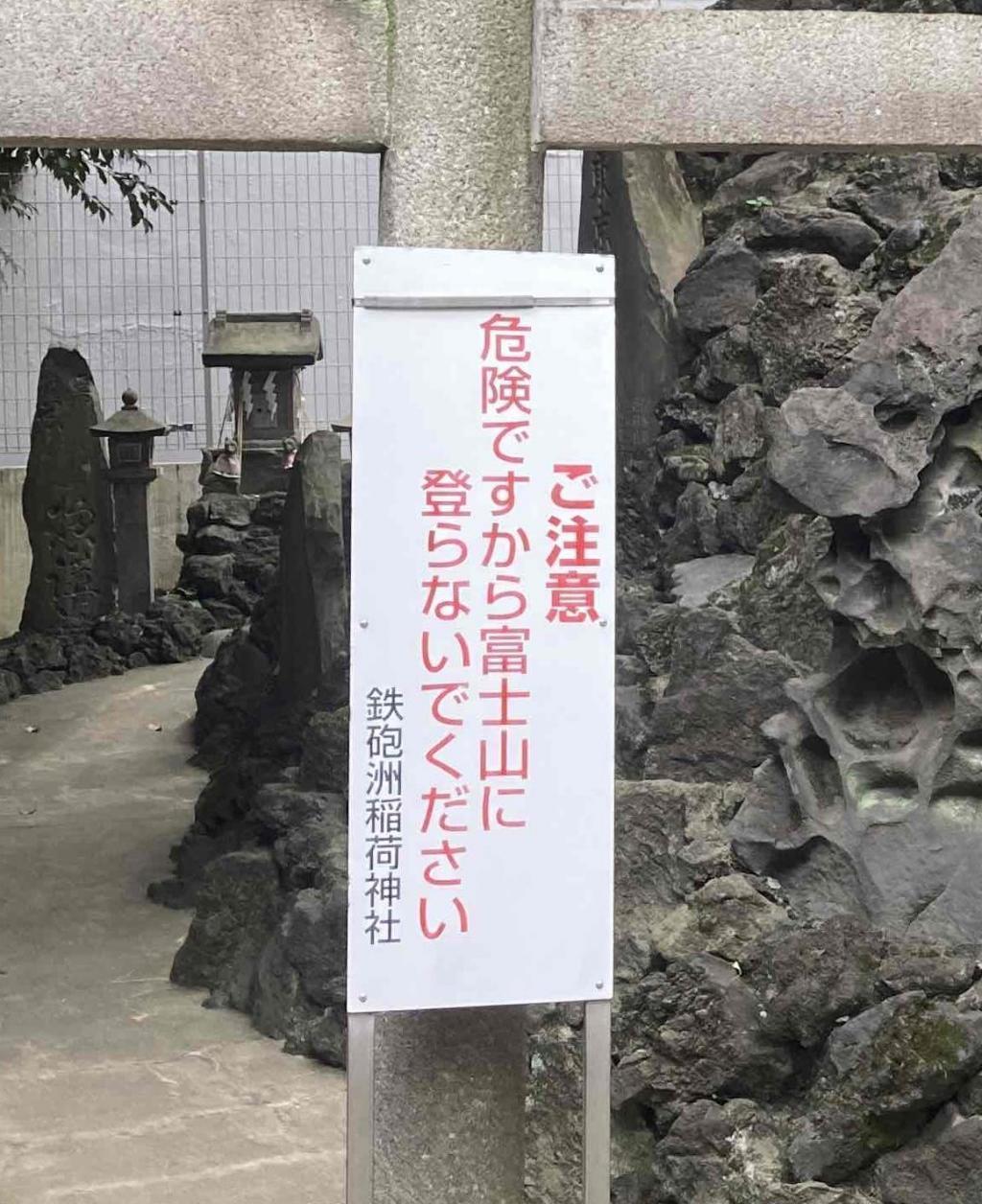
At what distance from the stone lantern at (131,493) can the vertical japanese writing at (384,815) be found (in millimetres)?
10086

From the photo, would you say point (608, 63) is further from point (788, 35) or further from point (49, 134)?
point (49, 134)

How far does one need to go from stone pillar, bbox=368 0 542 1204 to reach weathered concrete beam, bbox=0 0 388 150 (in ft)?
0.24

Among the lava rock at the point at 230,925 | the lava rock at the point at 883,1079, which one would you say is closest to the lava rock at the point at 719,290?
the lava rock at the point at 230,925

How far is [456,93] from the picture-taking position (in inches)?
113

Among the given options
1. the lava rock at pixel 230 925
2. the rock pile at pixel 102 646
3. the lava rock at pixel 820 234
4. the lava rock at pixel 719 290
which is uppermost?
the lava rock at pixel 820 234

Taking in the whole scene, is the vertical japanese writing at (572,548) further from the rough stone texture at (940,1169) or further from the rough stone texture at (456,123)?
the rough stone texture at (940,1169)

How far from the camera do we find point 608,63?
2865 mm

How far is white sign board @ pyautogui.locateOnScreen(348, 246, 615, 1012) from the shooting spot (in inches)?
105

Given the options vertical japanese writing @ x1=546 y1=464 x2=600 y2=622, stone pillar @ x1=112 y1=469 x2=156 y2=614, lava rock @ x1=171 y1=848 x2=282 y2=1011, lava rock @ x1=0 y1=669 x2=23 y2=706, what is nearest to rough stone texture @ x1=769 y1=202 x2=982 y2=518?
vertical japanese writing @ x1=546 y1=464 x2=600 y2=622

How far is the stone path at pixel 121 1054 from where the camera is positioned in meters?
4.43

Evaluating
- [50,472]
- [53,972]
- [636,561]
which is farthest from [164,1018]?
[50,472]

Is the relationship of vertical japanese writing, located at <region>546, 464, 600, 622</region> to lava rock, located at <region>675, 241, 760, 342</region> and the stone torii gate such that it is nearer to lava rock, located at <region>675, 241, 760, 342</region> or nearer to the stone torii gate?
the stone torii gate

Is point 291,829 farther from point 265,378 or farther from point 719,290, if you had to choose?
point 265,378

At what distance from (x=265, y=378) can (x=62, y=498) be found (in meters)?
2.04
